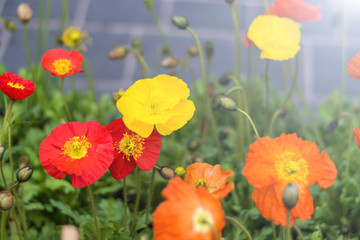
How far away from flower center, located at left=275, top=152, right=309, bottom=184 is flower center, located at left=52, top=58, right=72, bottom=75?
12.9 inches

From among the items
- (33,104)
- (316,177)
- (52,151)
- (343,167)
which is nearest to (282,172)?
(316,177)

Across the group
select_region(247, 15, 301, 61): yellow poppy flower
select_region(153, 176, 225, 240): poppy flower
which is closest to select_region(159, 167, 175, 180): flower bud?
select_region(153, 176, 225, 240): poppy flower

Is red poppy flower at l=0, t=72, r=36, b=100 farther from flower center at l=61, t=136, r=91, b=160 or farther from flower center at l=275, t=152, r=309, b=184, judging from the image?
flower center at l=275, t=152, r=309, b=184

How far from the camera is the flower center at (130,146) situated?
530 mm

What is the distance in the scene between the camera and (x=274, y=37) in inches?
25.7

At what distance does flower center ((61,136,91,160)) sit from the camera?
504 mm

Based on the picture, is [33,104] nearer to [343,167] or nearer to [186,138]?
[186,138]

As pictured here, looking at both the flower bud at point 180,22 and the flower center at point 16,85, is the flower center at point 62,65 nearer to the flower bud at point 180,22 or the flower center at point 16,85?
the flower center at point 16,85

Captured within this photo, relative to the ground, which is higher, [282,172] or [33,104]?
[282,172]

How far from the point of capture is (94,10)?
220 centimetres

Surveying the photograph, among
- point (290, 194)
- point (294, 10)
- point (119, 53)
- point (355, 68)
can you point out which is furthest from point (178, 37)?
point (290, 194)

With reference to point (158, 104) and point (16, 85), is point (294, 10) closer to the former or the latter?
point (158, 104)

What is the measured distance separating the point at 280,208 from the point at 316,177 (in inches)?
2.3

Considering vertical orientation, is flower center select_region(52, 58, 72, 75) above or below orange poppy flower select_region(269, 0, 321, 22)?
below
